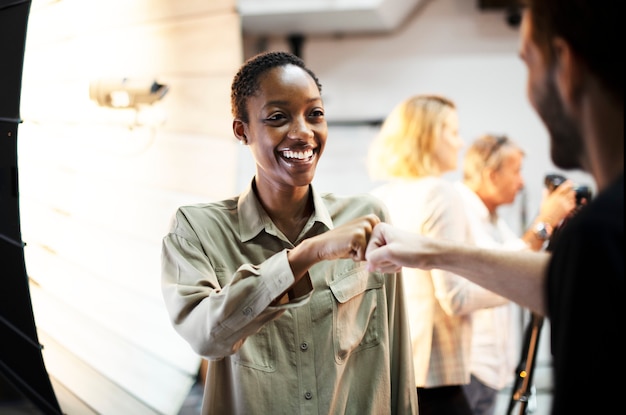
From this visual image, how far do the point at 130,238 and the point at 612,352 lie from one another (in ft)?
3.55

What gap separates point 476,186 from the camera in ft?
7.39

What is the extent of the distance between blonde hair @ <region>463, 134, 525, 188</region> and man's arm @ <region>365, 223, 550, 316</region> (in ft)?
4.34

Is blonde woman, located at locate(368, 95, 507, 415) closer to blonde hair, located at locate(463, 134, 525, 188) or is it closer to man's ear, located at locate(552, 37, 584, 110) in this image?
blonde hair, located at locate(463, 134, 525, 188)

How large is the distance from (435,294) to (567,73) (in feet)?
3.58

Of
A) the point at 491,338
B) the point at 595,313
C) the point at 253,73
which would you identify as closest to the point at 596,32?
the point at 595,313

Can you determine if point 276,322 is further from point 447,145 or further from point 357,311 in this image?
point 447,145

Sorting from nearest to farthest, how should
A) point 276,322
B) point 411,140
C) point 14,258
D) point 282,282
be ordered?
point 282,282, point 276,322, point 14,258, point 411,140

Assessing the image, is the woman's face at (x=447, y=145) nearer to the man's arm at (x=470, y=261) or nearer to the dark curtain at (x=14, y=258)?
the man's arm at (x=470, y=261)

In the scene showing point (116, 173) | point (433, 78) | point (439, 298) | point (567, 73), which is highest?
point (433, 78)

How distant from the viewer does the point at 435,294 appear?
66.5 inches

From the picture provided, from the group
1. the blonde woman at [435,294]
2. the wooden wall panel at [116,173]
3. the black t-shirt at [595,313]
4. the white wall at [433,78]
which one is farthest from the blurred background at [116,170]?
the white wall at [433,78]

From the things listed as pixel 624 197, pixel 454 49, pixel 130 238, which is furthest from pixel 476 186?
pixel 454 49

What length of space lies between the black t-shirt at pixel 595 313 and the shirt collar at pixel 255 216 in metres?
0.55

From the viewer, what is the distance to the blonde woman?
5.38 feet
